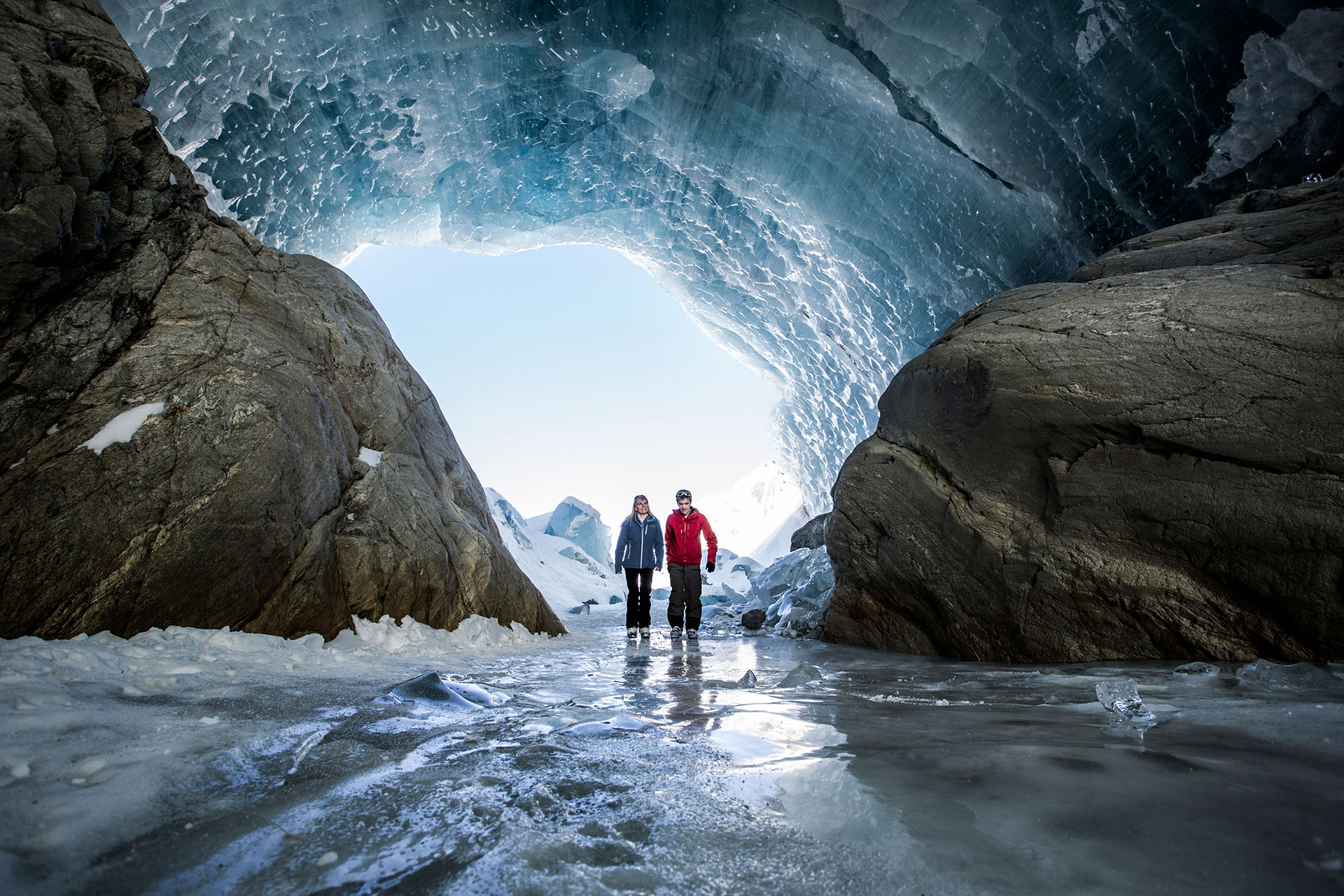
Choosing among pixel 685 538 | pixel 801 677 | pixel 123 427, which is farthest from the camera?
pixel 685 538

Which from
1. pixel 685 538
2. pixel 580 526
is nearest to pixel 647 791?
pixel 685 538

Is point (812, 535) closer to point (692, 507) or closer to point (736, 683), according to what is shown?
point (692, 507)

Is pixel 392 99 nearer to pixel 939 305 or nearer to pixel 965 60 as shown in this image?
pixel 965 60

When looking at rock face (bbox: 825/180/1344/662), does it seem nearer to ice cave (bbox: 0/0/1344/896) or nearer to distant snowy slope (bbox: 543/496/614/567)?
ice cave (bbox: 0/0/1344/896)

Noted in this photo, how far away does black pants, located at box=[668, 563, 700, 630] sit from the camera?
7039 millimetres

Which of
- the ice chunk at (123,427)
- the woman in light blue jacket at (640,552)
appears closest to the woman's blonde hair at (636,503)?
the woman in light blue jacket at (640,552)

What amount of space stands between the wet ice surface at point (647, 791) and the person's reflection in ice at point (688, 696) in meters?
0.02

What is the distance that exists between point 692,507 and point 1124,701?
16.7 feet

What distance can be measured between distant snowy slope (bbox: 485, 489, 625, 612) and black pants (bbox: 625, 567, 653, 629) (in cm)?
732

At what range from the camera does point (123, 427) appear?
3434mm

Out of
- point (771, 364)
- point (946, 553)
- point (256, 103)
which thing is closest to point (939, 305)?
point (771, 364)

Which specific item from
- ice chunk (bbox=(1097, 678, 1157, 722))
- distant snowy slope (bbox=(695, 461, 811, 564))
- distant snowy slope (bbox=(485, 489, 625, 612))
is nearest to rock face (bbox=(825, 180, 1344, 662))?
ice chunk (bbox=(1097, 678, 1157, 722))

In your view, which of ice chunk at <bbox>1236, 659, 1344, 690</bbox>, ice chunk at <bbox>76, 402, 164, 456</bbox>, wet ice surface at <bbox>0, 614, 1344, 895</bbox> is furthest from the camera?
ice chunk at <bbox>76, 402, 164, 456</bbox>

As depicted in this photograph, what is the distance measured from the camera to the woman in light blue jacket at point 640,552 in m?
7.07
